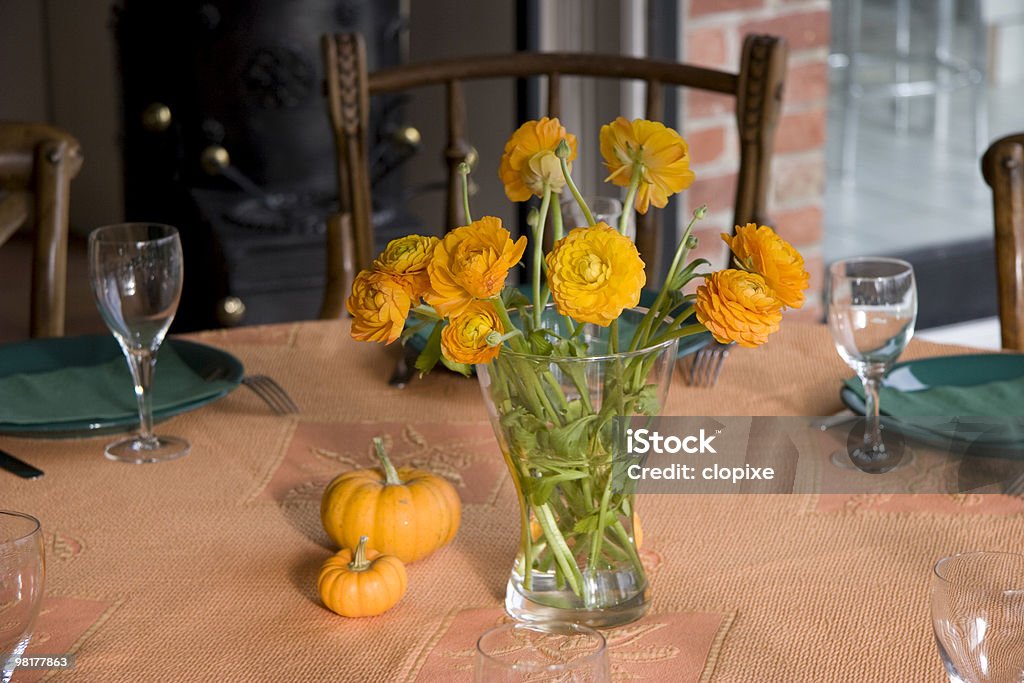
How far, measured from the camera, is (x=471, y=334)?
0.68 m

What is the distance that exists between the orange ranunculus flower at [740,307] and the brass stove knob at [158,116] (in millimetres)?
2538

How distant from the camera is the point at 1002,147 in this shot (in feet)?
4.75

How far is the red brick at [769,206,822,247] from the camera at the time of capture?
8.18ft

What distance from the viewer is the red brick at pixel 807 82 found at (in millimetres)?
2422

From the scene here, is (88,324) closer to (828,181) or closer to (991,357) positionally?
(828,181)

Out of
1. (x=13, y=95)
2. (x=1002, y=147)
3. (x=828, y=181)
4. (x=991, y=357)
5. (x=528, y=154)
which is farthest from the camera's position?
(x=13, y=95)

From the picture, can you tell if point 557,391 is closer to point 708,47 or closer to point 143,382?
point 143,382

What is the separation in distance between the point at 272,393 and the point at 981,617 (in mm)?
708

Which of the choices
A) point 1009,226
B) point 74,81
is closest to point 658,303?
point 1009,226

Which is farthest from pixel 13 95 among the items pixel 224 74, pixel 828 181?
pixel 828 181

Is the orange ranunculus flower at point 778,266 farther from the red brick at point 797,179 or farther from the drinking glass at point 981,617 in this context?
the red brick at point 797,179

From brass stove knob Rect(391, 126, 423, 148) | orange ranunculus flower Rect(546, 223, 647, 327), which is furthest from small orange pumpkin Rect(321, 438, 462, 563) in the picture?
brass stove knob Rect(391, 126, 423, 148)

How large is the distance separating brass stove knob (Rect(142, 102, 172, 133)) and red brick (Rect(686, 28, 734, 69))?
1.27m

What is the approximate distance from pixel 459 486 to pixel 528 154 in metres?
0.34
